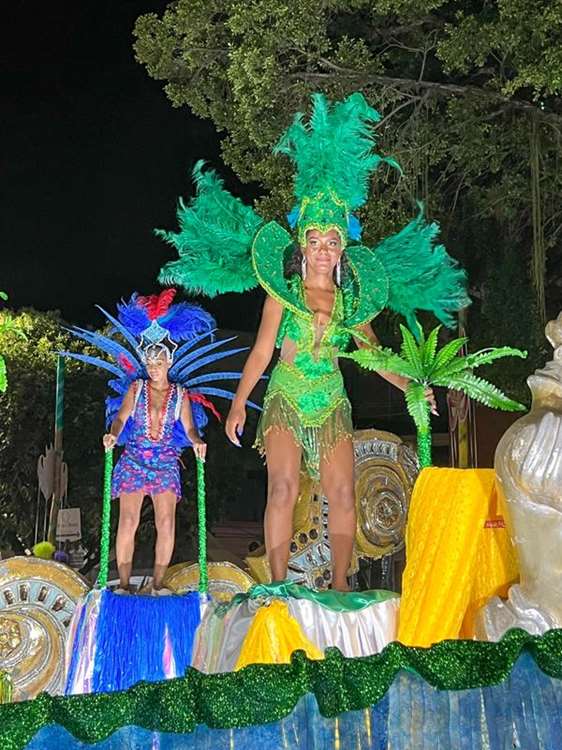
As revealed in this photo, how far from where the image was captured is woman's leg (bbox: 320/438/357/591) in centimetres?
433

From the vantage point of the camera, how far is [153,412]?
568cm

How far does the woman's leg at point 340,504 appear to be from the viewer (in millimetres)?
4332

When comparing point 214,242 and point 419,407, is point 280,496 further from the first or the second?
point 214,242

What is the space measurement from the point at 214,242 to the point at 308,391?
0.98 meters

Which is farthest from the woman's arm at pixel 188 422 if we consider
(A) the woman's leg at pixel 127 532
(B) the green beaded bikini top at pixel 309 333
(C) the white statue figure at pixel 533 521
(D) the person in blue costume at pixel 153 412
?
(C) the white statue figure at pixel 533 521

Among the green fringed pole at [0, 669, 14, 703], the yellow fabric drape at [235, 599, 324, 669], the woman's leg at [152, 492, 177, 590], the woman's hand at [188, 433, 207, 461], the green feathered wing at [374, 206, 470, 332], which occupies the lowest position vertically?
the green fringed pole at [0, 669, 14, 703]

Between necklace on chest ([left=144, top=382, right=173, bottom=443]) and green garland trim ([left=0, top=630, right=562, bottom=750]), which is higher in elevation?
necklace on chest ([left=144, top=382, right=173, bottom=443])

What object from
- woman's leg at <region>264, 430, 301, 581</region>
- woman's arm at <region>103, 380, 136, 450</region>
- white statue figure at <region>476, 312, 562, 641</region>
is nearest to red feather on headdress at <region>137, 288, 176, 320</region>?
woman's arm at <region>103, 380, 136, 450</region>

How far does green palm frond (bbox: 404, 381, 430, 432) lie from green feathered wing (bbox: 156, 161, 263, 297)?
1030 millimetres

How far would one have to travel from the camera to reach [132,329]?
19.3 ft

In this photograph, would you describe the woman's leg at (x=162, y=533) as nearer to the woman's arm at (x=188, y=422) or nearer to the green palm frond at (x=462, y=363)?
the woman's arm at (x=188, y=422)

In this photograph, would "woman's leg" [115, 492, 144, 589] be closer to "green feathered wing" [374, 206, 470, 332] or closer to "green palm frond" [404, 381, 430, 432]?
A: "green feathered wing" [374, 206, 470, 332]

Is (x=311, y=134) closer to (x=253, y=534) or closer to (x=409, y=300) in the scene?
(x=409, y=300)

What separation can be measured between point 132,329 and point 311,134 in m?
1.83
